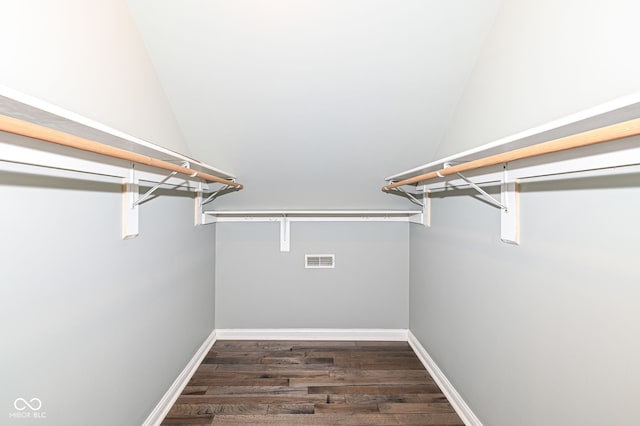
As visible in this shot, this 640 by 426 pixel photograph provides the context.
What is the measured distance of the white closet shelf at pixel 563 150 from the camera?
654mm

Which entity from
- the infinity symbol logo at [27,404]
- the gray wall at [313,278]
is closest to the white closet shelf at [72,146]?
the infinity symbol logo at [27,404]

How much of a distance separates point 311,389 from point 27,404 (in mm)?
1493

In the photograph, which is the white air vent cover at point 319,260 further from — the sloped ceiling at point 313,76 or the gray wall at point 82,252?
the gray wall at point 82,252

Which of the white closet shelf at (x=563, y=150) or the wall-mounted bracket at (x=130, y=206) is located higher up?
the white closet shelf at (x=563, y=150)

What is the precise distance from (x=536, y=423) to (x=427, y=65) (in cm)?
175

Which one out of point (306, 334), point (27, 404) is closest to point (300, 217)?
point (306, 334)

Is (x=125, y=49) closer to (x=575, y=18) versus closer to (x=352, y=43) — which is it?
(x=352, y=43)

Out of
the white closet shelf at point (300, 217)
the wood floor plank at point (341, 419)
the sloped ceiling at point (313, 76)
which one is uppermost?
the sloped ceiling at point (313, 76)

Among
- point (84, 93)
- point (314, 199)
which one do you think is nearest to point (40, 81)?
point (84, 93)

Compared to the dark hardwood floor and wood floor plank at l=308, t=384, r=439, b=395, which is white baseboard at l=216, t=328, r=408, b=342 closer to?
the dark hardwood floor

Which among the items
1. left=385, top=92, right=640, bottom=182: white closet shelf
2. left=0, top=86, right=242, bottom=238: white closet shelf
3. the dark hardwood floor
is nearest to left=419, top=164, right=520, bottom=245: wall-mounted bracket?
left=385, top=92, right=640, bottom=182: white closet shelf

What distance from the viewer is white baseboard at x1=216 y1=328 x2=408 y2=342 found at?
2.80m

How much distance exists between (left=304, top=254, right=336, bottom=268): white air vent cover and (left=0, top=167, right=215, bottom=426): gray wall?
47.8 inches

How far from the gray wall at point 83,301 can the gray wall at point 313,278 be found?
889 mm
